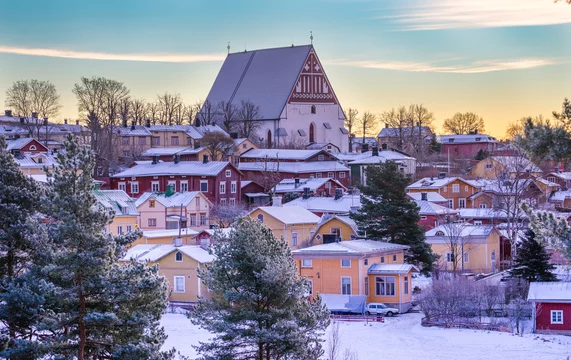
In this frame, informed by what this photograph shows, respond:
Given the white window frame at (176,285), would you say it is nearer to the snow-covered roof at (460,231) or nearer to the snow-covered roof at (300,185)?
the snow-covered roof at (460,231)

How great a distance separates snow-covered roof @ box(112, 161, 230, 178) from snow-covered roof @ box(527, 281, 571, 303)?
2880cm

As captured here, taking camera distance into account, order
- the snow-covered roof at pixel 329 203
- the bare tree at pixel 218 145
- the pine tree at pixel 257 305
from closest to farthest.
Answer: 1. the pine tree at pixel 257 305
2. the snow-covered roof at pixel 329 203
3. the bare tree at pixel 218 145

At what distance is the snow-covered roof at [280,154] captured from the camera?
235ft

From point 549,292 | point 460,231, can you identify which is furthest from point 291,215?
point 549,292

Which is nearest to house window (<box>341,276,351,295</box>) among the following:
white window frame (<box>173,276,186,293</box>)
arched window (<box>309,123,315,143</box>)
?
white window frame (<box>173,276,186,293</box>)

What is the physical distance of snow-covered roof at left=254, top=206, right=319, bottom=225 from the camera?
149ft

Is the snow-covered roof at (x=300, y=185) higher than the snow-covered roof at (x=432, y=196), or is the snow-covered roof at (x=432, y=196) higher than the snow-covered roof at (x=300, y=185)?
the snow-covered roof at (x=300, y=185)

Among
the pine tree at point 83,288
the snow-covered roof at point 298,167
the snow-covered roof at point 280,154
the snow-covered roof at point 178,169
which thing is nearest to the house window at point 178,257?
the pine tree at point 83,288

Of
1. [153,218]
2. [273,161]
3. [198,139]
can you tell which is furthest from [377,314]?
[198,139]

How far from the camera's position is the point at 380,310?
1355 inches

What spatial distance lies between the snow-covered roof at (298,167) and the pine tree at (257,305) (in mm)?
47887

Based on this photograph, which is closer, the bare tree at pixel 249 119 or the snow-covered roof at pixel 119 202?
the snow-covered roof at pixel 119 202

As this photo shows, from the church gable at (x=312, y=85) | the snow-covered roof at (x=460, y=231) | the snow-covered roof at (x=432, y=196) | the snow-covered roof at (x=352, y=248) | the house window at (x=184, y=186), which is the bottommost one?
the snow-covered roof at (x=352, y=248)

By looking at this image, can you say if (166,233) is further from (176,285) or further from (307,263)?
(307,263)
